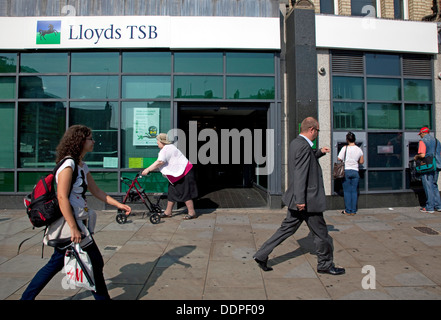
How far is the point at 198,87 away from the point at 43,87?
3832 mm

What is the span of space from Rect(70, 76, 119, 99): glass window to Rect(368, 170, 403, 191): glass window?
22.2 feet

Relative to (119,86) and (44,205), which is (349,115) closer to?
(119,86)

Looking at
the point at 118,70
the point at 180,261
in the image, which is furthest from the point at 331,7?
the point at 180,261

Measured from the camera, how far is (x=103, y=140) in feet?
25.2

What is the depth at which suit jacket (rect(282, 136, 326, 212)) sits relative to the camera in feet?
12.6

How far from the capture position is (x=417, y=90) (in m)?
8.31

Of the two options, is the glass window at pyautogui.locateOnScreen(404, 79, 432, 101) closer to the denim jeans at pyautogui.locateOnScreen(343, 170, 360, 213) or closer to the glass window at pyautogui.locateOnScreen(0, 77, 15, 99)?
the denim jeans at pyautogui.locateOnScreen(343, 170, 360, 213)

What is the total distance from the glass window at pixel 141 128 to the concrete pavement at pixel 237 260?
158 cm

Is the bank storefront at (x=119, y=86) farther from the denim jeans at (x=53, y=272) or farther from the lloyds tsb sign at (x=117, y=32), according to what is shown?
the denim jeans at (x=53, y=272)

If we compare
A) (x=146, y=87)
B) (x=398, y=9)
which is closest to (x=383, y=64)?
(x=398, y=9)

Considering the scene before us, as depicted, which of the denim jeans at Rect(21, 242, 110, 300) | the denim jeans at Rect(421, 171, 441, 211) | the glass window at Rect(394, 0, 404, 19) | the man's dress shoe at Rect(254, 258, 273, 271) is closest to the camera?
the denim jeans at Rect(21, 242, 110, 300)

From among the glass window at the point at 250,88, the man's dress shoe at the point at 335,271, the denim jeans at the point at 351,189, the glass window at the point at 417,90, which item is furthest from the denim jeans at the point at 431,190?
the man's dress shoe at the point at 335,271
